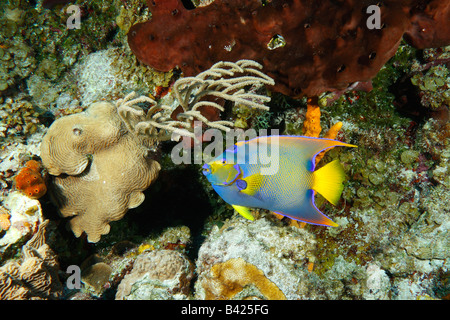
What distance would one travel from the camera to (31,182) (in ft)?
8.59

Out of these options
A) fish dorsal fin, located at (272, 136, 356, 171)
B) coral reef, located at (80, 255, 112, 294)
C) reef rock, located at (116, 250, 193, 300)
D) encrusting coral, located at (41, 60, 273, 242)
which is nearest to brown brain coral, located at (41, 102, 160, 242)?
encrusting coral, located at (41, 60, 273, 242)

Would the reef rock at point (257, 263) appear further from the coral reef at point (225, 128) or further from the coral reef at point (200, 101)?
the coral reef at point (200, 101)

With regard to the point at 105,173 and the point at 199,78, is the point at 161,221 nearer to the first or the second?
the point at 105,173

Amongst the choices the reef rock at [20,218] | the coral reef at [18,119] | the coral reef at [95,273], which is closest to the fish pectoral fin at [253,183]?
the reef rock at [20,218]

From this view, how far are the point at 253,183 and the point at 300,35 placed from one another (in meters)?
1.60

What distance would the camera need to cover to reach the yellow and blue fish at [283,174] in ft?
6.50

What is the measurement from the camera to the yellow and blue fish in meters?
1.98

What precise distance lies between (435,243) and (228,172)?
3080 mm

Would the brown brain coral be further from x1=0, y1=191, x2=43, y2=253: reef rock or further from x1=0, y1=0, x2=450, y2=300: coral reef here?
x1=0, y1=191, x2=43, y2=253: reef rock

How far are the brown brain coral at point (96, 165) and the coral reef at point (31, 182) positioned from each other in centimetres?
14

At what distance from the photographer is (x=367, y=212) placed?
3379 millimetres

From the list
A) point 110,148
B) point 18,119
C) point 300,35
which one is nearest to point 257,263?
point 110,148

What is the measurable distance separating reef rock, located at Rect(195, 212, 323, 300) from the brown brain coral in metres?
1.25
